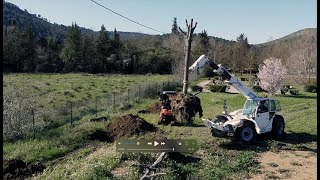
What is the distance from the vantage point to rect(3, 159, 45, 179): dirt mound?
12617 mm

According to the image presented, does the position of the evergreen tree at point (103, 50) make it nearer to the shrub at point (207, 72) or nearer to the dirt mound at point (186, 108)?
the shrub at point (207, 72)

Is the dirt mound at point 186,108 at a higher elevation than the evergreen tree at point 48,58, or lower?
lower

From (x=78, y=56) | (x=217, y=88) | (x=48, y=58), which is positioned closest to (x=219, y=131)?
(x=217, y=88)

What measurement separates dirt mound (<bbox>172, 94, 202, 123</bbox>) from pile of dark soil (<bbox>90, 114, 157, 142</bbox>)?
7.44 feet

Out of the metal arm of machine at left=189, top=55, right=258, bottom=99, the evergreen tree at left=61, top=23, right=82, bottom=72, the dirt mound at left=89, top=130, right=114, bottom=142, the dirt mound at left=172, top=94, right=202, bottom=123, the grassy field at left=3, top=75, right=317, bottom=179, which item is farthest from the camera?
the evergreen tree at left=61, top=23, right=82, bottom=72

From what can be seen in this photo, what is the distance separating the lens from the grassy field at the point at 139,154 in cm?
1218

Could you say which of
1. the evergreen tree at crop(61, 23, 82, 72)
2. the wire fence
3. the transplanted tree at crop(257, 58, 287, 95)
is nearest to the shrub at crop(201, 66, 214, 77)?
the transplanted tree at crop(257, 58, 287, 95)

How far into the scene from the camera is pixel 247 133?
1753 cm

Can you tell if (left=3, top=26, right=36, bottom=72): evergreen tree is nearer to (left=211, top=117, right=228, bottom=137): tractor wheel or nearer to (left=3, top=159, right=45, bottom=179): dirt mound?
(left=211, top=117, right=228, bottom=137): tractor wheel

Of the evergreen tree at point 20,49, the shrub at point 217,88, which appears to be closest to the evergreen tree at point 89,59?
the evergreen tree at point 20,49

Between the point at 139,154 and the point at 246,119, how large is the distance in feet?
21.2

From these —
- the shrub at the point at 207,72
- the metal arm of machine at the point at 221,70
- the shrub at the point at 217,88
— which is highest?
the metal arm of machine at the point at 221,70

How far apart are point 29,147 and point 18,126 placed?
3.27 metres
